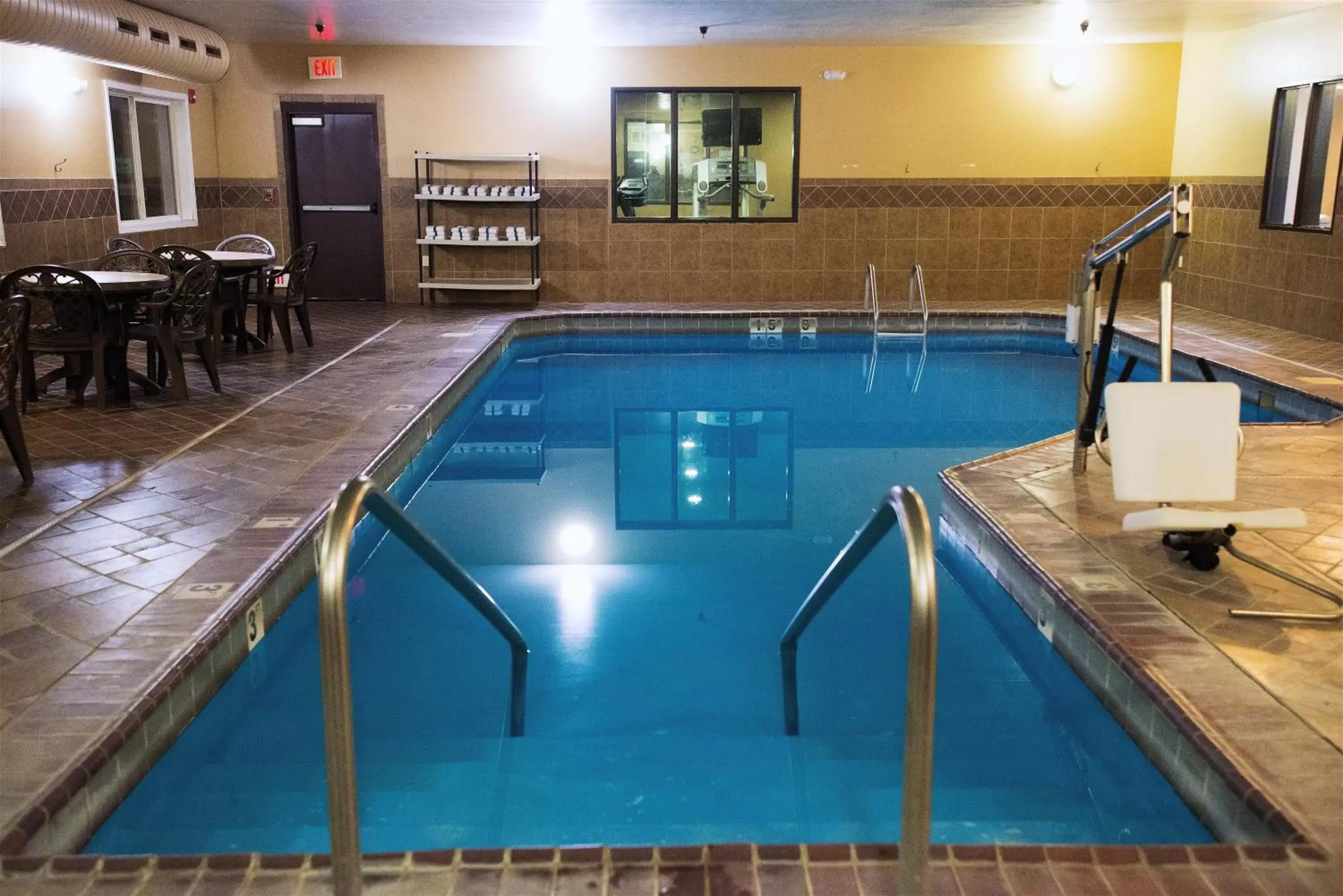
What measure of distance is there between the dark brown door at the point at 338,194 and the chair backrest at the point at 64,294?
5.53 metres

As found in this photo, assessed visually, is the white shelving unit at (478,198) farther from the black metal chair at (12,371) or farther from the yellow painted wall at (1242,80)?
the black metal chair at (12,371)

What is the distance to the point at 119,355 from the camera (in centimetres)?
652

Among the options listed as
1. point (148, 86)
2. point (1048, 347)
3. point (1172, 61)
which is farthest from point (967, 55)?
point (148, 86)

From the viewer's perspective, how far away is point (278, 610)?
406 cm

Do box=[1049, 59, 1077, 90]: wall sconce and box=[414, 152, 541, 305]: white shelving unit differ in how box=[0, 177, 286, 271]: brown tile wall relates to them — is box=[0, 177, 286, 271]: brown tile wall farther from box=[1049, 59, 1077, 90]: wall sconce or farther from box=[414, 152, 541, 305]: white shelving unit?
box=[1049, 59, 1077, 90]: wall sconce

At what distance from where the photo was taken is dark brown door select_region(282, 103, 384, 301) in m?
11.7

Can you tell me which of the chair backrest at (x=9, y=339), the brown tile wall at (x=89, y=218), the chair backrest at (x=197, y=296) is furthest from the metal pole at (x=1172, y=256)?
the brown tile wall at (x=89, y=218)

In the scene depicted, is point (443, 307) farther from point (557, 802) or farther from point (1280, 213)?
point (557, 802)

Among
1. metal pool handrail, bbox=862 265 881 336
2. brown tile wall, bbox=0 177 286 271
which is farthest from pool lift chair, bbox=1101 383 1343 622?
brown tile wall, bbox=0 177 286 271

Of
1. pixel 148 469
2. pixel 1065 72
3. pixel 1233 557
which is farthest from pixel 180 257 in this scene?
pixel 1065 72

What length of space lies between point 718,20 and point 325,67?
4.20 m

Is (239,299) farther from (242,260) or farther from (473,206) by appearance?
(473,206)

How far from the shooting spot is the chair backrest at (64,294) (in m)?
5.98

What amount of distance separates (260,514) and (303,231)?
8109 millimetres
